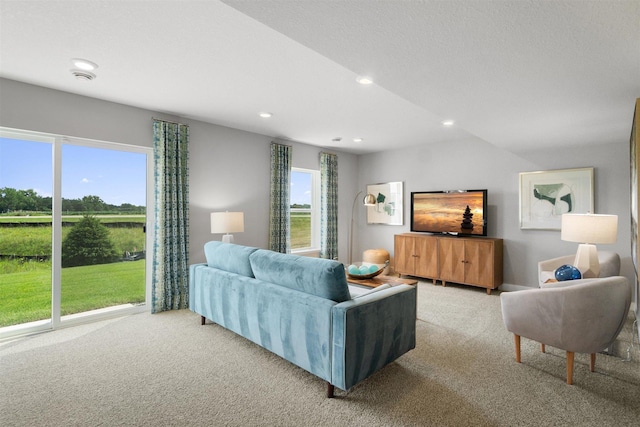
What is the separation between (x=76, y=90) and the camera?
327cm

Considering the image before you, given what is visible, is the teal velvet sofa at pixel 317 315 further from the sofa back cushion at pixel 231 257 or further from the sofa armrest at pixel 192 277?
the sofa armrest at pixel 192 277

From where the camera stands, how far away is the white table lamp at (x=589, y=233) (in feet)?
9.64

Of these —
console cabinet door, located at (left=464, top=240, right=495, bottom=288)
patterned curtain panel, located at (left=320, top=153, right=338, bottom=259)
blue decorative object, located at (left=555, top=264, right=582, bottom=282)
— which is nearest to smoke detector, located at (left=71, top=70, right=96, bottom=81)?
patterned curtain panel, located at (left=320, top=153, right=338, bottom=259)

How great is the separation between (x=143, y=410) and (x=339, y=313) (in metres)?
1.41

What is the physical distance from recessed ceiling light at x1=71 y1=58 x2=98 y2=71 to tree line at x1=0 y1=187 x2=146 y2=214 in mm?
1497

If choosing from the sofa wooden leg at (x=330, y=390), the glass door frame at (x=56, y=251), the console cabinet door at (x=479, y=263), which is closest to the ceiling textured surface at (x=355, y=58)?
the glass door frame at (x=56, y=251)

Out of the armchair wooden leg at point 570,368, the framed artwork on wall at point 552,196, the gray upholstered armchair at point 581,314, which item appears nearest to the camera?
the gray upholstered armchair at point 581,314

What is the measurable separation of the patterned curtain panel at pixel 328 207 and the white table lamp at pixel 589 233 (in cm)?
375

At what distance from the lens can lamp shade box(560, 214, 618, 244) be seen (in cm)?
293

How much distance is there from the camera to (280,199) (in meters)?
5.25

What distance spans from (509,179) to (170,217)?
16.7 feet

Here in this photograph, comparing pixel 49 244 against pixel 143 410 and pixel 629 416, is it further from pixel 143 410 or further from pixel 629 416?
pixel 629 416

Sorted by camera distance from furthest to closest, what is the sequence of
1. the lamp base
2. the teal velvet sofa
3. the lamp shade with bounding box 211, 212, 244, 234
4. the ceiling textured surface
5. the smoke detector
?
the lamp shade with bounding box 211, 212, 244, 234 < the lamp base < the smoke detector < the teal velvet sofa < the ceiling textured surface

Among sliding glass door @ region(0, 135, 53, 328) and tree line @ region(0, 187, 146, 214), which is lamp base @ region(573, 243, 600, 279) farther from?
sliding glass door @ region(0, 135, 53, 328)
